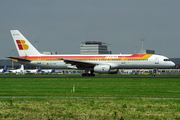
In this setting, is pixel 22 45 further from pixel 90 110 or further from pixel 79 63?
pixel 90 110

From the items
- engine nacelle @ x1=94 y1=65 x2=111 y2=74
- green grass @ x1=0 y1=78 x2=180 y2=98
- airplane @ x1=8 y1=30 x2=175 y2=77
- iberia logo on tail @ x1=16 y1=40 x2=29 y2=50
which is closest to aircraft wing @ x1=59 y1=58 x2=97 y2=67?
airplane @ x1=8 y1=30 x2=175 y2=77

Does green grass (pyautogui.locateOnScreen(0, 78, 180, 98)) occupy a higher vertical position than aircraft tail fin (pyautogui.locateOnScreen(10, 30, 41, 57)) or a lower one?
lower

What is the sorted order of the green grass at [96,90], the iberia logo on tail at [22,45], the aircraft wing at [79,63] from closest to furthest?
the green grass at [96,90] < the aircraft wing at [79,63] < the iberia logo on tail at [22,45]

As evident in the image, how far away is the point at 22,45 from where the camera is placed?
6525 cm

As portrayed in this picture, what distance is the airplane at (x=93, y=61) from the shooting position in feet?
196

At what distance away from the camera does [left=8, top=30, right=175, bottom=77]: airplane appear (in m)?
59.8

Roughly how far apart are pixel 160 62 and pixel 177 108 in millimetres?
43728

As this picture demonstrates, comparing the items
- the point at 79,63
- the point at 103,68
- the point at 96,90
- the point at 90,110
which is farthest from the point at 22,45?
the point at 90,110

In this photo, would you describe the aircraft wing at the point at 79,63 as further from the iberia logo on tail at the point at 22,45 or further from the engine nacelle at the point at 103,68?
the iberia logo on tail at the point at 22,45

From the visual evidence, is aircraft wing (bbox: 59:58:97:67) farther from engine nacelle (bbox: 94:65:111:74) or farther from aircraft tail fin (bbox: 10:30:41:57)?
aircraft tail fin (bbox: 10:30:41:57)

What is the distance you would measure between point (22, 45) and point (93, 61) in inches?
606

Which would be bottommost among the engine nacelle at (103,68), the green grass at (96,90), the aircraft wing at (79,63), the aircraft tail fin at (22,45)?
the green grass at (96,90)

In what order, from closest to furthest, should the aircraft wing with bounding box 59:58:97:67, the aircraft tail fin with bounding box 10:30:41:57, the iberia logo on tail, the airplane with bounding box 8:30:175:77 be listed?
the aircraft wing with bounding box 59:58:97:67 < the airplane with bounding box 8:30:175:77 < the aircraft tail fin with bounding box 10:30:41:57 < the iberia logo on tail

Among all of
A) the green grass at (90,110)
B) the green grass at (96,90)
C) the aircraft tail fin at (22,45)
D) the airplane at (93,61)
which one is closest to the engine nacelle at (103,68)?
the airplane at (93,61)
